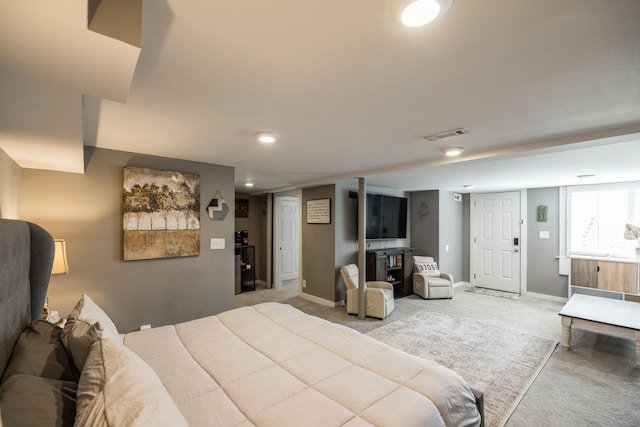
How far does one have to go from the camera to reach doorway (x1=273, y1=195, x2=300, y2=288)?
21.4 feet

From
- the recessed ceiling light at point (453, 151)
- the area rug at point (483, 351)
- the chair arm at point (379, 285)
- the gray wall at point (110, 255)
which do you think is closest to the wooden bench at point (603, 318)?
the area rug at point (483, 351)

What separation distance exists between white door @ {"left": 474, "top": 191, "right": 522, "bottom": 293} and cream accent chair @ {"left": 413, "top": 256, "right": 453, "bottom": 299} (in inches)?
55.4

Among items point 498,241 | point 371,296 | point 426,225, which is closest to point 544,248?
point 498,241

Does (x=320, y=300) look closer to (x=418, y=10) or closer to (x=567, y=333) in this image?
(x=567, y=333)

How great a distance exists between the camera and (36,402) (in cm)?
95

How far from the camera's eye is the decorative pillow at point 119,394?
81cm

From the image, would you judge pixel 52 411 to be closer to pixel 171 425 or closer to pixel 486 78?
pixel 171 425

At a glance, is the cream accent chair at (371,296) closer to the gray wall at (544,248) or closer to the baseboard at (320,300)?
the baseboard at (320,300)

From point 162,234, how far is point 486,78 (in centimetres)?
335

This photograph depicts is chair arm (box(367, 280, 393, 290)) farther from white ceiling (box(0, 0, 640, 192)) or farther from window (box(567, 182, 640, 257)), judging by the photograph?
window (box(567, 182, 640, 257))

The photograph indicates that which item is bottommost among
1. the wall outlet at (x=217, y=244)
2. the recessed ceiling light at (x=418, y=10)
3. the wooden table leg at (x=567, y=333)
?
the wooden table leg at (x=567, y=333)

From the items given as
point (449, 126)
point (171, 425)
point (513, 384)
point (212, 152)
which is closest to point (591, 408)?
point (513, 384)

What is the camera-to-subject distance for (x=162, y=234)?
125 inches

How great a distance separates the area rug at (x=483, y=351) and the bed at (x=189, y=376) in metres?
1.21
